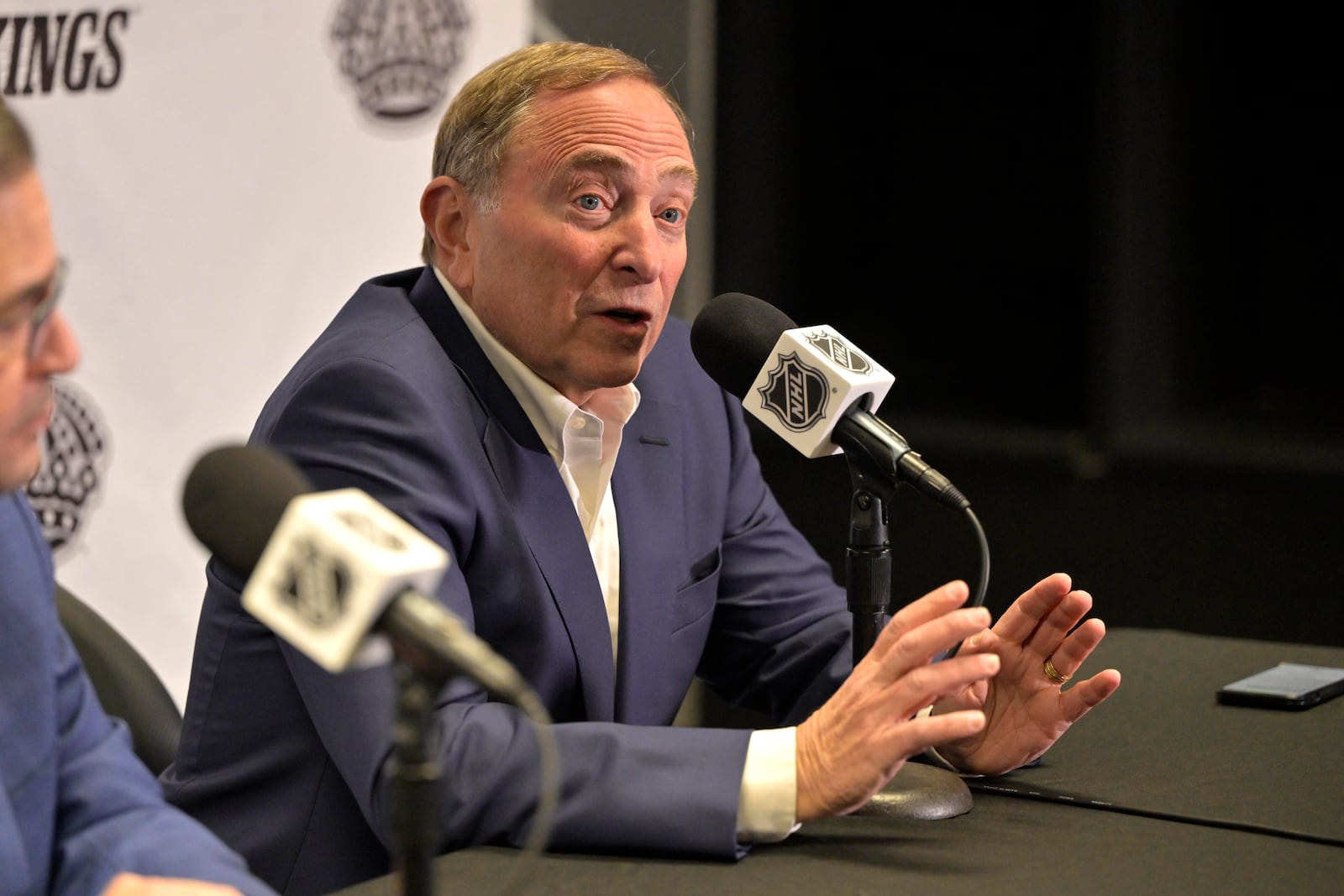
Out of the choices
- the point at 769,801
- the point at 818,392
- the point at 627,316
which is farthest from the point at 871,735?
the point at 627,316

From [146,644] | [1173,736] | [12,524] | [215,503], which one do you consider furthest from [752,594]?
[146,644]

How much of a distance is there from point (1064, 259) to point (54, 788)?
10.5 ft

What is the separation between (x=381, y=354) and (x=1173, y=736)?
0.99 metres

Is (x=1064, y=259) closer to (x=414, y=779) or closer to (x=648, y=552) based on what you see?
(x=648, y=552)

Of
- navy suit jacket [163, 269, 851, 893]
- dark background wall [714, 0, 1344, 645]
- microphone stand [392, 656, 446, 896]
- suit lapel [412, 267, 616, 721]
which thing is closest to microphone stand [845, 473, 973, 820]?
navy suit jacket [163, 269, 851, 893]

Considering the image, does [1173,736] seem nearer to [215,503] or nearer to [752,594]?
[752,594]

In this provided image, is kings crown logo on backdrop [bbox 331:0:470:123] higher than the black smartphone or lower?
higher

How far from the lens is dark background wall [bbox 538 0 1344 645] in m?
3.55

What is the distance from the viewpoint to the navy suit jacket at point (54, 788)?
43.7 inches

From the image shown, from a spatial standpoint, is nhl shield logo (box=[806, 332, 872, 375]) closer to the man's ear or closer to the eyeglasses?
the man's ear

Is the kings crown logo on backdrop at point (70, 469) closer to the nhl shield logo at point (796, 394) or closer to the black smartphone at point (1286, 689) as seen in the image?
the nhl shield logo at point (796, 394)

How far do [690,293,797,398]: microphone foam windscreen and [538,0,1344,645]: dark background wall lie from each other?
2.01 meters

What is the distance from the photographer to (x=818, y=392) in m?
1.44

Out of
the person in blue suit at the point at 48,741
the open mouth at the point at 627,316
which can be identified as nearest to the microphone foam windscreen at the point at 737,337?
the open mouth at the point at 627,316
